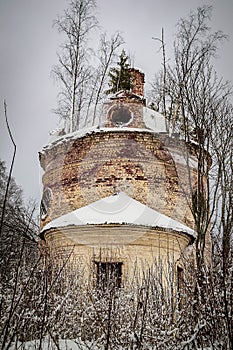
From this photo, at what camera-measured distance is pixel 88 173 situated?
14.7m

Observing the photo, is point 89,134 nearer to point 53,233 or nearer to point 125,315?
point 53,233

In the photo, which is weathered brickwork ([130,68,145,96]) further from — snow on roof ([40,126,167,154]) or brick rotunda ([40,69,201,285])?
snow on roof ([40,126,167,154])

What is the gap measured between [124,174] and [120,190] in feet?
1.78

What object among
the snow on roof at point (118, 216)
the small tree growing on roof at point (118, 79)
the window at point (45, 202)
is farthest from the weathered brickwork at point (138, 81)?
the snow on roof at point (118, 216)

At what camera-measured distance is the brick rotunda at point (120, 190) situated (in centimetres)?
1173

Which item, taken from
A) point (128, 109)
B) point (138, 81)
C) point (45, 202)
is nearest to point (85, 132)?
point (128, 109)

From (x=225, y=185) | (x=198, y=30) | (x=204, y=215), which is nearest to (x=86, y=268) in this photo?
(x=204, y=215)

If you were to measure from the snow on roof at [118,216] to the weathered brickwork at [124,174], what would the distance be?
0.86m

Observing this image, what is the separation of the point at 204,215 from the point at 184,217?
4.11 m

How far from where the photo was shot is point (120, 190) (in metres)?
14.2

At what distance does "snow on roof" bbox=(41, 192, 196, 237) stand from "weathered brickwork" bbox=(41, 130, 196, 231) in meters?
0.86

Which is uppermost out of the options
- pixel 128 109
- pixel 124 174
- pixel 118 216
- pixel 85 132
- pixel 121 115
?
pixel 128 109

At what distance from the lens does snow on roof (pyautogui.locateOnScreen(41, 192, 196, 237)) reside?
11.9 metres

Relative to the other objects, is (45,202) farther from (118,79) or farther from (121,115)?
(118,79)
